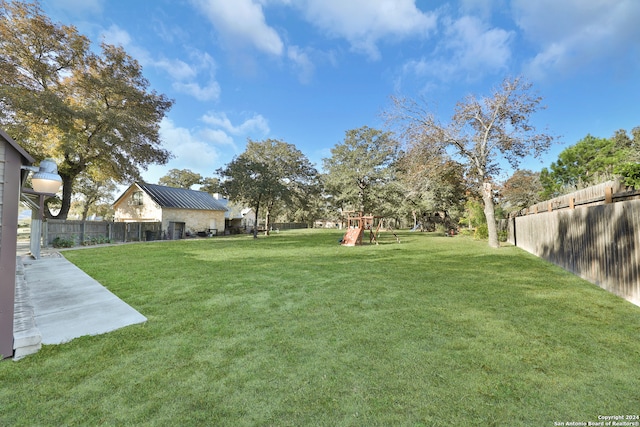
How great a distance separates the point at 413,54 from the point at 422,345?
14.4 meters

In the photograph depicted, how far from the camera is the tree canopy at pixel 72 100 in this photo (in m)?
13.3

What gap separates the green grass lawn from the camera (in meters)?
1.79

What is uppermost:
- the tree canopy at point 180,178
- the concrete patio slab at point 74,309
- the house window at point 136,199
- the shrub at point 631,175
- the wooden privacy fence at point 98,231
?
the tree canopy at point 180,178

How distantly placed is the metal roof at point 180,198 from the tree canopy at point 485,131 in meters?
18.2

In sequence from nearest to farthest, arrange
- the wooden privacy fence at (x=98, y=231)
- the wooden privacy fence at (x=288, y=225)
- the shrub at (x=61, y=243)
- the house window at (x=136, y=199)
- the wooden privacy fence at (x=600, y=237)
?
the wooden privacy fence at (x=600, y=237)
the shrub at (x=61, y=243)
the wooden privacy fence at (x=98, y=231)
the house window at (x=136, y=199)
the wooden privacy fence at (x=288, y=225)

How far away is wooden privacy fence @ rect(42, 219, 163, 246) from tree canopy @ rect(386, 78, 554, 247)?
1849 cm

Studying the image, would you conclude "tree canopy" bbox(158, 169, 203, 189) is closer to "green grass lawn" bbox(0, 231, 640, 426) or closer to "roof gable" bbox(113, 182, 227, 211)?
"roof gable" bbox(113, 182, 227, 211)

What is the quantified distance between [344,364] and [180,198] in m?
25.0

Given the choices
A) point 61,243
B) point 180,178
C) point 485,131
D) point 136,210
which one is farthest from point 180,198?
point 485,131

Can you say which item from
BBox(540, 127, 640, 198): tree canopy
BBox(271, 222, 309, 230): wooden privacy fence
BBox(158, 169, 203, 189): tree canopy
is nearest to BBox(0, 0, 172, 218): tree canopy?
BBox(271, 222, 309, 230): wooden privacy fence

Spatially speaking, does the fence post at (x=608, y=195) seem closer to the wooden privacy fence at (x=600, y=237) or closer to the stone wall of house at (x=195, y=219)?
the wooden privacy fence at (x=600, y=237)

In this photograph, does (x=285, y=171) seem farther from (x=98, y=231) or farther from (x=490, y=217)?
(x=490, y=217)

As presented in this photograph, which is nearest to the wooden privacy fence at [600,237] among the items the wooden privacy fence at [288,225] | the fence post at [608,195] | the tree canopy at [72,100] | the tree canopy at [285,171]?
the fence post at [608,195]

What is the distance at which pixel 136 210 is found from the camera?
22797 mm
